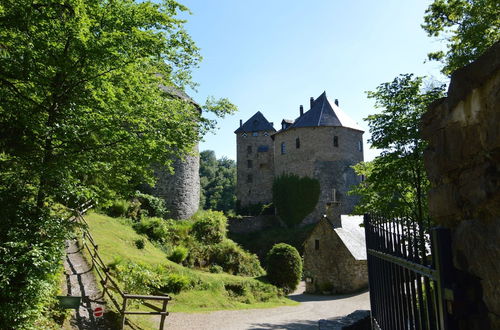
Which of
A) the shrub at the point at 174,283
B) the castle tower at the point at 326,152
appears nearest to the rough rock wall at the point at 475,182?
the shrub at the point at 174,283

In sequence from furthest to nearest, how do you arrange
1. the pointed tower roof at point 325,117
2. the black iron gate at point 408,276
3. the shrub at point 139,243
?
1. the pointed tower roof at point 325,117
2. the shrub at point 139,243
3. the black iron gate at point 408,276

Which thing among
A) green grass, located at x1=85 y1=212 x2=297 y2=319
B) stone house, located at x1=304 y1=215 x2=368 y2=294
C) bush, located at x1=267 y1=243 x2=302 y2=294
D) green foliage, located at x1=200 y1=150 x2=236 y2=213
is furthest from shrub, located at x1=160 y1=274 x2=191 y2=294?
green foliage, located at x1=200 y1=150 x2=236 y2=213

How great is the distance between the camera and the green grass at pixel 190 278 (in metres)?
13.6

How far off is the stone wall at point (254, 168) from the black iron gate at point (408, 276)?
1759 inches

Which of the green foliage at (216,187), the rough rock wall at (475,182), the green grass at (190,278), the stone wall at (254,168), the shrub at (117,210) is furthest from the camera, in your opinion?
the green foliage at (216,187)

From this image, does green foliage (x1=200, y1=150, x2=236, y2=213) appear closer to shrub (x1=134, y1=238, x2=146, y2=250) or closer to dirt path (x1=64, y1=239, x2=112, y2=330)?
shrub (x1=134, y1=238, x2=146, y2=250)

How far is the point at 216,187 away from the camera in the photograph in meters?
72.4

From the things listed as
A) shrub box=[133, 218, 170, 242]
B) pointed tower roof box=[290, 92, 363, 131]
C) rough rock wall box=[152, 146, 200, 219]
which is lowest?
shrub box=[133, 218, 170, 242]

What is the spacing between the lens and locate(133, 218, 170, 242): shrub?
19500mm

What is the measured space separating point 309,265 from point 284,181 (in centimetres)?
1643

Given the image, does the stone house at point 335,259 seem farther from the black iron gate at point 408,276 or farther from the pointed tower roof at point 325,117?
the black iron gate at point 408,276

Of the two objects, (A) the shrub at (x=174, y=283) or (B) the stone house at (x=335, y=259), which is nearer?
(A) the shrub at (x=174, y=283)

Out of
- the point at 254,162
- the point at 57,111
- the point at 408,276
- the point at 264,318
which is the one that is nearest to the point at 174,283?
the point at 264,318

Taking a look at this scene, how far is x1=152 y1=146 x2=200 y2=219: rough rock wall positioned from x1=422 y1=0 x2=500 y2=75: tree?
16.7 meters
